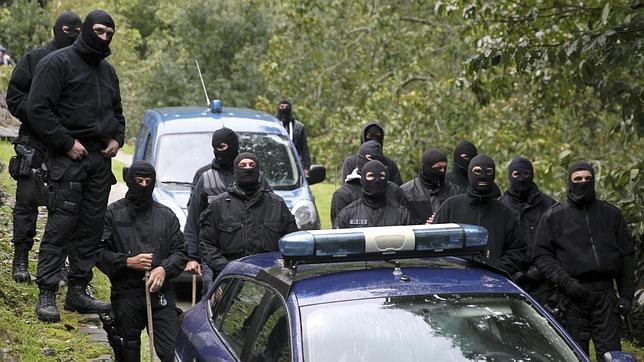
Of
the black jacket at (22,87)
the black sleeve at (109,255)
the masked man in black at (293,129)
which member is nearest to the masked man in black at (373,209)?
the black sleeve at (109,255)

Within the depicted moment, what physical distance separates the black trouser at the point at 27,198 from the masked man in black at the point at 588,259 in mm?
3715

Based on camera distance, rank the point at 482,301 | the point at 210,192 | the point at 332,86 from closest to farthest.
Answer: the point at 482,301 → the point at 210,192 → the point at 332,86

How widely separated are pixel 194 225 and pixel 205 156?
319 cm

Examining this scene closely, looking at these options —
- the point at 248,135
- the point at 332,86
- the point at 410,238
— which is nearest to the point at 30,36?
the point at 332,86

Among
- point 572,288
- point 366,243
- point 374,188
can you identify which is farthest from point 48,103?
point 572,288

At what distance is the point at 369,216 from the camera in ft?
26.9

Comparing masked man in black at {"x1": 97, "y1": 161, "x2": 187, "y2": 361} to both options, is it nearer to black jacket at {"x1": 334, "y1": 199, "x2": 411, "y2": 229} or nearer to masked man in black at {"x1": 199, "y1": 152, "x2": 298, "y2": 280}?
masked man in black at {"x1": 199, "y1": 152, "x2": 298, "y2": 280}

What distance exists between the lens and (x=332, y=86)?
24609mm

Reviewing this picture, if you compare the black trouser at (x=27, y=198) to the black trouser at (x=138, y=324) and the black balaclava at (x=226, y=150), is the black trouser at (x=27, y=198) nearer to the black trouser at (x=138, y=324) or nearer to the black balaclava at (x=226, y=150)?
the black trouser at (x=138, y=324)

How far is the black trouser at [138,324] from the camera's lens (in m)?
7.44

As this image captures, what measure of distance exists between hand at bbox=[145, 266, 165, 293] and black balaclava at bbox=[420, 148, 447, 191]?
2872 mm

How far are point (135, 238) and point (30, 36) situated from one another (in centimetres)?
2523

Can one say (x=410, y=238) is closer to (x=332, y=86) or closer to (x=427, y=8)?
(x=427, y=8)

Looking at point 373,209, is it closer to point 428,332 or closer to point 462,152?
point 462,152
